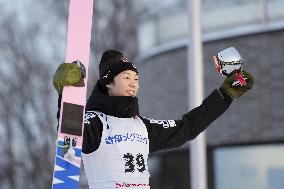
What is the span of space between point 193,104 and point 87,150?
13.2 ft

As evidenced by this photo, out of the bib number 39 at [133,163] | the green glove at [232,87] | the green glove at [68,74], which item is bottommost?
the bib number 39 at [133,163]

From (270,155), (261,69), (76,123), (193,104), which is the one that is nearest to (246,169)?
(270,155)

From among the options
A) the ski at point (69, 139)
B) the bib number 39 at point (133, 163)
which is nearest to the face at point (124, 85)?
the ski at point (69, 139)

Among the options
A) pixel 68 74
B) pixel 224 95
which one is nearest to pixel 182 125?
pixel 224 95

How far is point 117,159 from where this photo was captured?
11.2 feet

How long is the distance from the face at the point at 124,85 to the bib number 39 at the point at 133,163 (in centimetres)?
33

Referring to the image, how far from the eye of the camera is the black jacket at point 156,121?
134 inches

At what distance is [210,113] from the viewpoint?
3854 millimetres

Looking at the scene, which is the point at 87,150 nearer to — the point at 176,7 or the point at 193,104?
the point at 193,104

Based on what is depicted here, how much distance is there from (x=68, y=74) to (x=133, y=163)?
0.60m

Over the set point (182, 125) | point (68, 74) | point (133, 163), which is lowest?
point (133, 163)

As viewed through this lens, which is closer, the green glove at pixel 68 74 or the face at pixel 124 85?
the green glove at pixel 68 74

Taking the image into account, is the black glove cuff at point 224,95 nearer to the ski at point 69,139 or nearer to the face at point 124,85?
the face at point 124,85

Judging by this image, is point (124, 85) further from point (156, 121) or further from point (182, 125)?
point (182, 125)
